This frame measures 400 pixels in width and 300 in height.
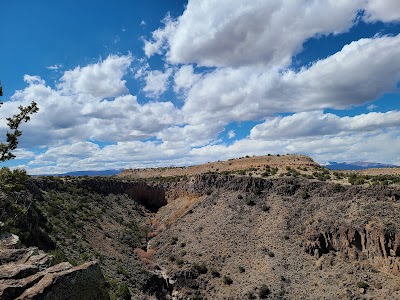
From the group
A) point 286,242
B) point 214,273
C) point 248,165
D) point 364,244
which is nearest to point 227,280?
point 214,273

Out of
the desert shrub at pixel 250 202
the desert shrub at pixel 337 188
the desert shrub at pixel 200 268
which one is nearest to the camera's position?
the desert shrub at pixel 200 268

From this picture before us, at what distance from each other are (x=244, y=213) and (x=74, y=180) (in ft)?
121

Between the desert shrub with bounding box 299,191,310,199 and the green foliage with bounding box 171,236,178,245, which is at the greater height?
the desert shrub with bounding box 299,191,310,199

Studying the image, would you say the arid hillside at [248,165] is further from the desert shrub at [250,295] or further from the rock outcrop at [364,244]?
the desert shrub at [250,295]

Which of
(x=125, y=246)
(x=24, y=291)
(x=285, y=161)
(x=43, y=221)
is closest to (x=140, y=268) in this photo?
(x=125, y=246)

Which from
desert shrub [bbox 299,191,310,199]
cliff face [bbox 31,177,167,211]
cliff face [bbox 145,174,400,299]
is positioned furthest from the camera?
cliff face [bbox 31,177,167,211]

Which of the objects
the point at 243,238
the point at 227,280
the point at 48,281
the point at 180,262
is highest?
the point at 48,281

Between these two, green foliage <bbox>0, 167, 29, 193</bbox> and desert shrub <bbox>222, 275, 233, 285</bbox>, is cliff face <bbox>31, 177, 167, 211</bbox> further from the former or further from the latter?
green foliage <bbox>0, 167, 29, 193</bbox>

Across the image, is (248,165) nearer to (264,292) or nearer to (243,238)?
(243,238)

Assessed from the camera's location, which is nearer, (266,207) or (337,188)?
(337,188)

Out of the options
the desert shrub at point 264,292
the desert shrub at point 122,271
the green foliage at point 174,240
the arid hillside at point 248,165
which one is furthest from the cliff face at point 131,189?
the desert shrub at point 264,292

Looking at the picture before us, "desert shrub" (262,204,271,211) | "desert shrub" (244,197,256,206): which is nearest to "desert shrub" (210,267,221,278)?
"desert shrub" (262,204,271,211)

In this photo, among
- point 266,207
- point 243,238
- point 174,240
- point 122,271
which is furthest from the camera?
point 174,240

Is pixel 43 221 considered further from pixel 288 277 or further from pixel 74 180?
pixel 288 277
